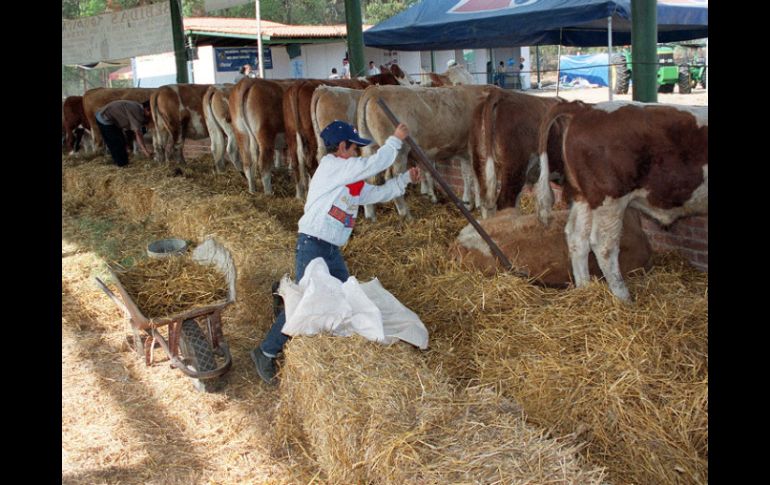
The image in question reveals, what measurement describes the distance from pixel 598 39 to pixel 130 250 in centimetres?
1149

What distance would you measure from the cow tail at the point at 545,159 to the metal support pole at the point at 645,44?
2.34 m

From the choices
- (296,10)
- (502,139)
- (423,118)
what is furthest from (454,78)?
(296,10)

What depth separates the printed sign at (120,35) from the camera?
14625 millimetres

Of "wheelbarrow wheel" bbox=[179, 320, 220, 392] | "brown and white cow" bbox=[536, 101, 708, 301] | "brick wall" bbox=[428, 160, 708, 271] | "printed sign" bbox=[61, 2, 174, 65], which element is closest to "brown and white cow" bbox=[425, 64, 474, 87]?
"brick wall" bbox=[428, 160, 708, 271]

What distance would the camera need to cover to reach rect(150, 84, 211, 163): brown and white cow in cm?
1217

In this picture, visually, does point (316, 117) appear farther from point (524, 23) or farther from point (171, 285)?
point (524, 23)

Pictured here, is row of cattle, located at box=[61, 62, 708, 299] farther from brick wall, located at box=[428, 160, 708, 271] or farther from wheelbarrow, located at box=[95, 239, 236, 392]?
wheelbarrow, located at box=[95, 239, 236, 392]

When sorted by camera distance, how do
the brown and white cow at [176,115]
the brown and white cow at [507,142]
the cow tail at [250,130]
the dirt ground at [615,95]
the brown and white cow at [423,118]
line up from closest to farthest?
the brown and white cow at [507,142] → the brown and white cow at [423,118] → the cow tail at [250,130] → the brown and white cow at [176,115] → the dirt ground at [615,95]

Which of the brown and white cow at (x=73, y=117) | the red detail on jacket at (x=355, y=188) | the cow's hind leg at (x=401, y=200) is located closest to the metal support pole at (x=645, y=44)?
the cow's hind leg at (x=401, y=200)

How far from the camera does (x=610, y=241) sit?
15.7 feet

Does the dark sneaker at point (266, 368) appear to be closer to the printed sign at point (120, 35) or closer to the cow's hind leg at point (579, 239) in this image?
the cow's hind leg at point (579, 239)

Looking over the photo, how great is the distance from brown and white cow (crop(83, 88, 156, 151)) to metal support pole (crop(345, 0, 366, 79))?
15.5ft
